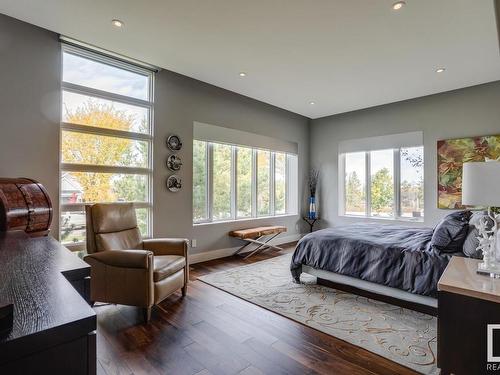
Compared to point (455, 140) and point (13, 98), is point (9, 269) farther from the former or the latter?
point (455, 140)

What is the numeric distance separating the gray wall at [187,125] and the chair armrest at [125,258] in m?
1.34

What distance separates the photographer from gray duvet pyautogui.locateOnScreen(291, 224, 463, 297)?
8.76 ft

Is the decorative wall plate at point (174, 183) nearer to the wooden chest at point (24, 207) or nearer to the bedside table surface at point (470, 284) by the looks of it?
the wooden chest at point (24, 207)

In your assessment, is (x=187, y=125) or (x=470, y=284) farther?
(x=187, y=125)

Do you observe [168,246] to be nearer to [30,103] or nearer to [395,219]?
[30,103]

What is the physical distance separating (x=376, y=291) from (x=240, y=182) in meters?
3.11

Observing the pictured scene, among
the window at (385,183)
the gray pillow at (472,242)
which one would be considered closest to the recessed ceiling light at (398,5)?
the gray pillow at (472,242)

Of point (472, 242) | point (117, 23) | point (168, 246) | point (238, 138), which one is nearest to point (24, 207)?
point (168, 246)

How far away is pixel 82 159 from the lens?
351 cm

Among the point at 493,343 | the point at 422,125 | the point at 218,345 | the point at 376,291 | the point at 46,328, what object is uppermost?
the point at 422,125

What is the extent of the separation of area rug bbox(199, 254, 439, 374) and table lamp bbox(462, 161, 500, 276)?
0.81 meters

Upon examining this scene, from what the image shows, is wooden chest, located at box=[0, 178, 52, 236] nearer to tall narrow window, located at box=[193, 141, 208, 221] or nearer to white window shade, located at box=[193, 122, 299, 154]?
tall narrow window, located at box=[193, 141, 208, 221]

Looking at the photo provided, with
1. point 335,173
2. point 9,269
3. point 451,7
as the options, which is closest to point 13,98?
point 9,269

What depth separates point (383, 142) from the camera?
5.66 meters
